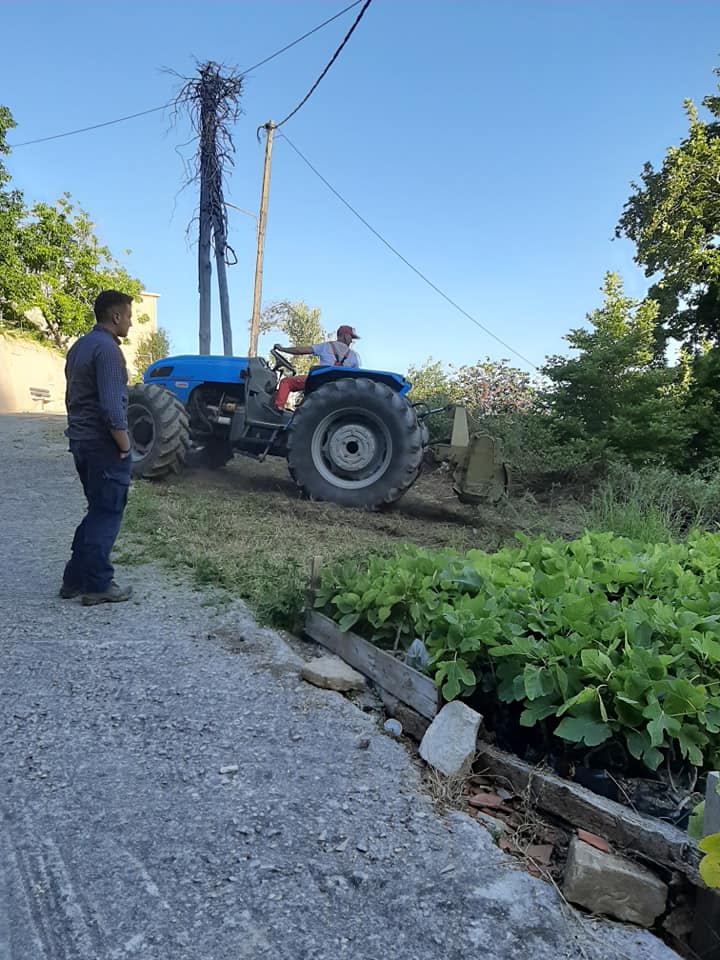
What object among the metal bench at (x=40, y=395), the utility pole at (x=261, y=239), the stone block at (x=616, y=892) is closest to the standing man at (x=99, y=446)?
the stone block at (x=616, y=892)

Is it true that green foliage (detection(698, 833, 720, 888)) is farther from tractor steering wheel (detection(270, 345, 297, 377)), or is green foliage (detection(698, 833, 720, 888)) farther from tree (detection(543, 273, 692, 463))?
tree (detection(543, 273, 692, 463))

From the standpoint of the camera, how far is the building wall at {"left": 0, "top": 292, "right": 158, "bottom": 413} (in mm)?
19219

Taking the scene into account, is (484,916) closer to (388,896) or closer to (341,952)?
(388,896)

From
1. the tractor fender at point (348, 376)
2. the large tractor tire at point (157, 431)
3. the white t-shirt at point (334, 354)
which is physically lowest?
the large tractor tire at point (157, 431)

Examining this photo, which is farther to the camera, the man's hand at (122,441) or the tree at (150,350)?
the tree at (150,350)

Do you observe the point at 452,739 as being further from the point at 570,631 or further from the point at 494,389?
the point at 494,389

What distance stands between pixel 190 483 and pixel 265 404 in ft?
3.89

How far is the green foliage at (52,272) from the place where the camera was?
67.6 ft

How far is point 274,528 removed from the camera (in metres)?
5.13

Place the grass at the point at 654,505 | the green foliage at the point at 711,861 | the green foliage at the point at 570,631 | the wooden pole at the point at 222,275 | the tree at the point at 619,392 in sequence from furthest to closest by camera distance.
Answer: the wooden pole at the point at 222,275 → the tree at the point at 619,392 → the grass at the point at 654,505 → the green foliage at the point at 570,631 → the green foliage at the point at 711,861

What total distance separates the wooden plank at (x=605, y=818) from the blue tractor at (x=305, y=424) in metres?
4.17

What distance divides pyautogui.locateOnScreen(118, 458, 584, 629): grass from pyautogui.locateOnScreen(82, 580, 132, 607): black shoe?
1.57 ft

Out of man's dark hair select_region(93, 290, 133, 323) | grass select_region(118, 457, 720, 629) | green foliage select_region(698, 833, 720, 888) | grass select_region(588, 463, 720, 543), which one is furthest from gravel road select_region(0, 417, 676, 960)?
grass select_region(588, 463, 720, 543)

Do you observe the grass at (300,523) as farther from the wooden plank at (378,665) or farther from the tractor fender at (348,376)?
the tractor fender at (348,376)
